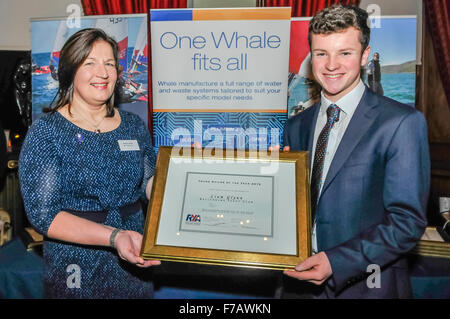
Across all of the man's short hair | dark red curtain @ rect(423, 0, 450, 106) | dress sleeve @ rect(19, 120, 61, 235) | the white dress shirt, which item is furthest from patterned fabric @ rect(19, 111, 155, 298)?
dark red curtain @ rect(423, 0, 450, 106)

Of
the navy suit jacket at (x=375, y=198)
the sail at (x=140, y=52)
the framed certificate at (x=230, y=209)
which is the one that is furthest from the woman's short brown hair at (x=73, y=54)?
the navy suit jacket at (x=375, y=198)

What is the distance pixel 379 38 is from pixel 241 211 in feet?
4.83

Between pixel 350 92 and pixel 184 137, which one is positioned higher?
pixel 350 92

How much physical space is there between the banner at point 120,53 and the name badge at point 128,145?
2.35 feet

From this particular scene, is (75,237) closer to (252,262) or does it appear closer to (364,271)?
(252,262)

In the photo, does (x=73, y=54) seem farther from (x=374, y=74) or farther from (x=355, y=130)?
(x=374, y=74)

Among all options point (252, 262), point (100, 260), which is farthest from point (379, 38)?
point (100, 260)

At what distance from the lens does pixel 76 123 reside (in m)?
1.58

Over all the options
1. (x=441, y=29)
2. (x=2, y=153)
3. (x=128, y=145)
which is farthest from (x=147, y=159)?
(x=441, y=29)

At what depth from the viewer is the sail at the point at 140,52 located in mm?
2287

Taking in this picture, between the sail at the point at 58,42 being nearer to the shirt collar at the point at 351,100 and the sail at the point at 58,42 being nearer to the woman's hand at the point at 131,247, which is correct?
the woman's hand at the point at 131,247

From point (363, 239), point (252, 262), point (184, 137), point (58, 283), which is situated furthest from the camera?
point (184, 137)

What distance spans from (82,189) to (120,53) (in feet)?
3.60

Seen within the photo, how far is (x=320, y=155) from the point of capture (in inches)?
61.9
